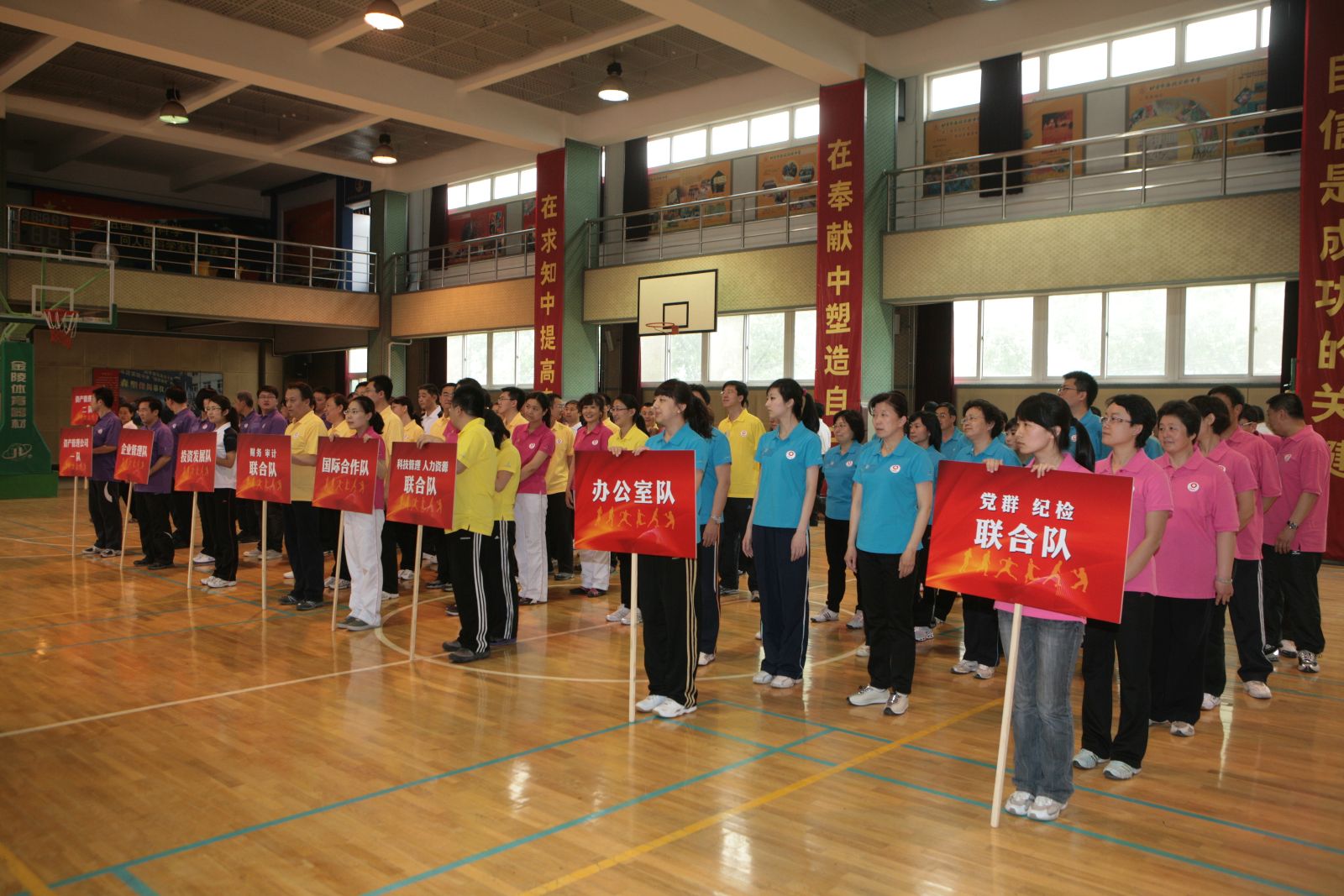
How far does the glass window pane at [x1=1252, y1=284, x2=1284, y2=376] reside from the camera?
11484 mm

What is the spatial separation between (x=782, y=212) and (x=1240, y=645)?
11.0 metres

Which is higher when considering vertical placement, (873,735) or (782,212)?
(782,212)

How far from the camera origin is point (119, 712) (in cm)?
465

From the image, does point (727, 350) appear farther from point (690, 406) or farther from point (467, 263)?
point (690, 406)

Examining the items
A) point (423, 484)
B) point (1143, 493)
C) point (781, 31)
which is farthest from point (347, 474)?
point (781, 31)

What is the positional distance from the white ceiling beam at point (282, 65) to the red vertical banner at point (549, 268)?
468mm

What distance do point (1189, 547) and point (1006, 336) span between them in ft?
33.3

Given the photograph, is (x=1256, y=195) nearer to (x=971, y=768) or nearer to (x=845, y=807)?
(x=971, y=768)

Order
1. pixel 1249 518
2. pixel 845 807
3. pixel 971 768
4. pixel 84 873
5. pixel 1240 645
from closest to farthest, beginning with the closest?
pixel 84 873
pixel 845 807
pixel 971 768
pixel 1249 518
pixel 1240 645

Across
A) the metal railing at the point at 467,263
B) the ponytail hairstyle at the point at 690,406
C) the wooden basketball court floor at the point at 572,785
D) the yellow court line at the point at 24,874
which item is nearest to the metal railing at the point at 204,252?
the metal railing at the point at 467,263

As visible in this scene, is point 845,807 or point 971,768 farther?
point 971,768

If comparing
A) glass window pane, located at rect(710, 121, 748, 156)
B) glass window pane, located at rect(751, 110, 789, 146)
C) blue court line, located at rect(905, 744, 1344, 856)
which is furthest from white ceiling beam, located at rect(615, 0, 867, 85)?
blue court line, located at rect(905, 744, 1344, 856)

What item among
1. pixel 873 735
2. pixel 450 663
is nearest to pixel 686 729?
pixel 873 735

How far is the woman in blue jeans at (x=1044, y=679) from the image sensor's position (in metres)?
3.39
